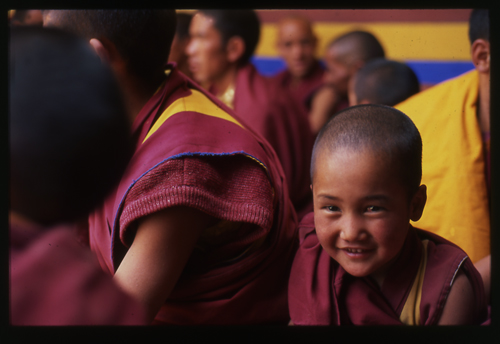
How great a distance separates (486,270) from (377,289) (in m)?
0.29

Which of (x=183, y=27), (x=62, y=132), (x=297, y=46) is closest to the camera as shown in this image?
(x=62, y=132)

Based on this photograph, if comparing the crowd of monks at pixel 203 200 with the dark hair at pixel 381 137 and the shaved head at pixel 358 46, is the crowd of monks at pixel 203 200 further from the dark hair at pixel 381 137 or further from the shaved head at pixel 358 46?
the shaved head at pixel 358 46

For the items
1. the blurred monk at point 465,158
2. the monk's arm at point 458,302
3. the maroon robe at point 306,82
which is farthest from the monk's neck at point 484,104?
the maroon robe at point 306,82

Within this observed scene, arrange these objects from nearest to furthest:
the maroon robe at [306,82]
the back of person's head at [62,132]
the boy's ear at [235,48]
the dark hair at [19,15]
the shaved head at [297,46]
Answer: the back of person's head at [62,132], the dark hair at [19,15], the boy's ear at [235,48], the shaved head at [297,46], the maroon robe at [306,82]

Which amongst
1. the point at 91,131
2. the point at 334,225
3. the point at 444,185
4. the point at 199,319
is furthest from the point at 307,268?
the point at 91,131

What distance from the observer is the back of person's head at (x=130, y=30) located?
37.6 inches

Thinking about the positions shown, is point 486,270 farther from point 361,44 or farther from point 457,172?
point 361,44

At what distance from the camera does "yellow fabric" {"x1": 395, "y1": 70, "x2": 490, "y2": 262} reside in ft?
3.57

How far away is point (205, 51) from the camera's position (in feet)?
5.61

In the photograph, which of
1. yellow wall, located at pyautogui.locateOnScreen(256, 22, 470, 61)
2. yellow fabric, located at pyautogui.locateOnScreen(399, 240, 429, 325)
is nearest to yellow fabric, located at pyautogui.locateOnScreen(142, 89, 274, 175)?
yellow fabric, located at pyautogui.locateOnScreen(399, 240, 429, 325)

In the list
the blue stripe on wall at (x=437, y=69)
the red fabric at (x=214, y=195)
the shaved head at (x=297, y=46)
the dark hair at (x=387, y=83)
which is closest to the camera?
the red fabric at (x=214, y=195)

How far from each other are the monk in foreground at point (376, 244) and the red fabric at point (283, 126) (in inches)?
23.4

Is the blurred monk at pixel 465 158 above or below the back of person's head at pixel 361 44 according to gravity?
below

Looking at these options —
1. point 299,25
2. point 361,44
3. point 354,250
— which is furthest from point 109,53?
point 361,44
